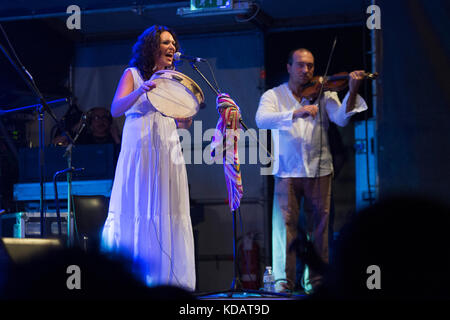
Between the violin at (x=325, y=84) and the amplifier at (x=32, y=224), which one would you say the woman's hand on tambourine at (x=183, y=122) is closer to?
the violin at (x=325, y=84)

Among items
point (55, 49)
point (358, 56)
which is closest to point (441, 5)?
point (358, 56)

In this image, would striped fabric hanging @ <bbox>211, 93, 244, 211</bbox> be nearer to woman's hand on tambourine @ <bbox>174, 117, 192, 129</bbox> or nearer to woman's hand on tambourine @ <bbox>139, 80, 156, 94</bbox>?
woman's hand on tambourine @ <bbox>174, 117, 192, 129</bbox>

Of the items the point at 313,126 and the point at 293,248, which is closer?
the point at 293,248

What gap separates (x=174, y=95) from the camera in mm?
3527

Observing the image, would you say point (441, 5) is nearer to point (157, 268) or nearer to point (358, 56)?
point (157, 268)

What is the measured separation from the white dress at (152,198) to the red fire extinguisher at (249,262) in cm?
258

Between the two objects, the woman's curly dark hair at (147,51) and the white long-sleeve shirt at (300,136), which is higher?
the woman's curly dark hair at (147,51)

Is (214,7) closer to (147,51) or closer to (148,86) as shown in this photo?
(147,51)

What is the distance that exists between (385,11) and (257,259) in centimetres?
436

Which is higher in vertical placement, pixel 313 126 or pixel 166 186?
pixel 313 126

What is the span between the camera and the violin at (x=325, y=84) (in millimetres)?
4973

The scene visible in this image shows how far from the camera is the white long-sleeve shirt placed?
5121 millimetres

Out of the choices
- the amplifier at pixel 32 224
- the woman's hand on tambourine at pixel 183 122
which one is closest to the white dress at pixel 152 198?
the woman's hand on tambourine at pixel 183 122

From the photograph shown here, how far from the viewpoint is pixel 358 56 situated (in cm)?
636
